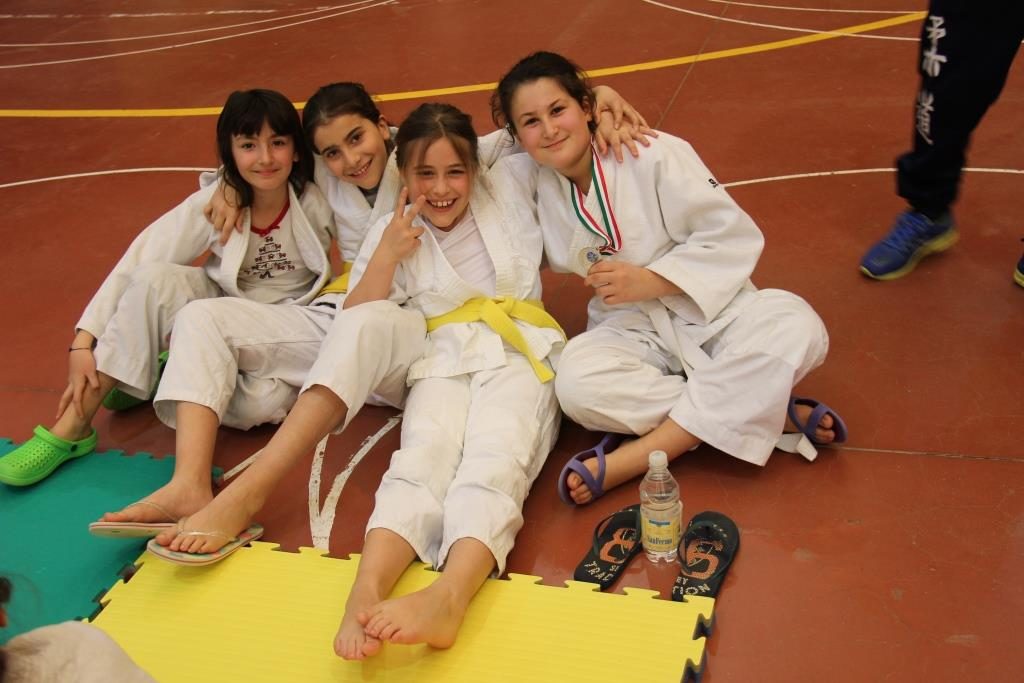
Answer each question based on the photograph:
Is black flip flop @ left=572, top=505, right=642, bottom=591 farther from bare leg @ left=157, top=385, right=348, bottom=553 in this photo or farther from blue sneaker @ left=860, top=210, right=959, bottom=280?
blue sneaker @ left=860, top=210, right=959, bottom=280

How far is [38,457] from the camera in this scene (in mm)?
2932

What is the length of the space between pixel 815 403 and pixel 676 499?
1.65 feet

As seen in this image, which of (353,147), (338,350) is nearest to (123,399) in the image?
(338,350)

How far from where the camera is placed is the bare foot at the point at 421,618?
6.91 feet

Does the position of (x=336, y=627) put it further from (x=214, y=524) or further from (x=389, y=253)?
(x=389, y=253)

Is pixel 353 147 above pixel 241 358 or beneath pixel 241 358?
above

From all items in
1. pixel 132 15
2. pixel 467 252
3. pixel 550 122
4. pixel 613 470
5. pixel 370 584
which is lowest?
pixel 132 15

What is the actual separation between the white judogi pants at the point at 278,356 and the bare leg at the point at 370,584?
42 cm

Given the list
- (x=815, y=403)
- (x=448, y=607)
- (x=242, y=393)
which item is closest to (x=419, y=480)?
(x=448, y=607)

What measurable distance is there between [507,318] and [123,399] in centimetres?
129

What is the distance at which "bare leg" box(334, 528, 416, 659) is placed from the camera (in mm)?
2127

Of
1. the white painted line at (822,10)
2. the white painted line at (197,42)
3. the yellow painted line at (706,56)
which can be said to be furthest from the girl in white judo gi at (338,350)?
the white painted line at (197,42)

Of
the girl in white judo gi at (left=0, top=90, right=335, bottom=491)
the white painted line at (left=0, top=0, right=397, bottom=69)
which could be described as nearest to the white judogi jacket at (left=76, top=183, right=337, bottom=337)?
the girl in white judo gi at (left=0, top=90, right=335, bottom=491)

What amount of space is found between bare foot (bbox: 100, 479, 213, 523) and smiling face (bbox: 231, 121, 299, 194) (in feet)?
2.90
